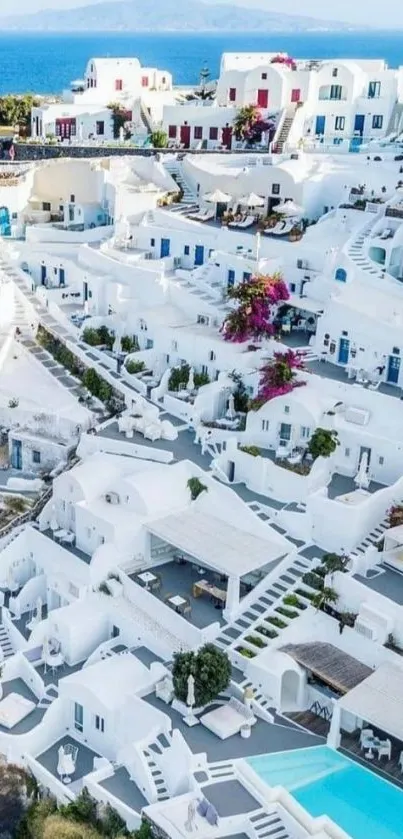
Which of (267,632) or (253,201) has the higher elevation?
(253,201)

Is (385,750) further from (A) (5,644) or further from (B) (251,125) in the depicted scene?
(B) (251,125)

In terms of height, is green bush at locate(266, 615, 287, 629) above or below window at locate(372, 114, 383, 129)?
below

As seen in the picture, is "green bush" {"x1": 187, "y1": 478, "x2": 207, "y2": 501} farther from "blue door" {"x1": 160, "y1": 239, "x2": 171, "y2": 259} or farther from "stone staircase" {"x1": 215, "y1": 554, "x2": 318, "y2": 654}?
"blue door" {"x1": 160, "y1": 239, "x2": 171, "y2": 259}

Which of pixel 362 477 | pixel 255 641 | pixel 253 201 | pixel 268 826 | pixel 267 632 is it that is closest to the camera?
pixel 268 826

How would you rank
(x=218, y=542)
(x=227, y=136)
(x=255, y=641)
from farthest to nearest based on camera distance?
→ (x=227, y=136)
(x=218, y=542)
(x=255, y=641)

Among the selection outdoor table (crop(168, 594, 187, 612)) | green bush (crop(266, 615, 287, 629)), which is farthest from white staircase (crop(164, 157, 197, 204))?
green bush (crop(266, 615, 287, 629))

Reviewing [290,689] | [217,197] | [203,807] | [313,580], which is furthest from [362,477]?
[217,197]
